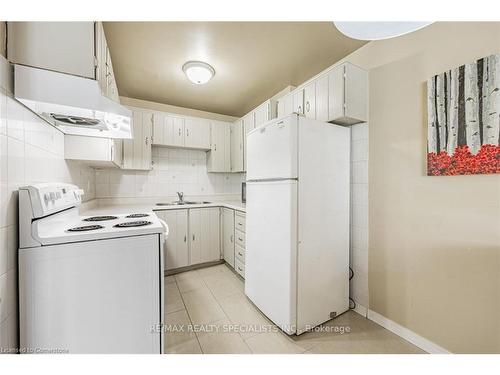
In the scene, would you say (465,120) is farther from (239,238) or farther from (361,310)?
(239,238)

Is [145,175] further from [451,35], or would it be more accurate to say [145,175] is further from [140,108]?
[451,35]

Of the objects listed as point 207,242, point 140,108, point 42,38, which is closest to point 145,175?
point 140,108

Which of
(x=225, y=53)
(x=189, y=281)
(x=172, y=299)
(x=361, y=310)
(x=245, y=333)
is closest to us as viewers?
(x=245, y=333)

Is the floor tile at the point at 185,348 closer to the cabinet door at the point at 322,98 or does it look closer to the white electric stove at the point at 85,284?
the white electric stove at the point at 85,284

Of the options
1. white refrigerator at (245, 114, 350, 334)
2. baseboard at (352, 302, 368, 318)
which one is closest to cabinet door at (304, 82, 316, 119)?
white refrigerator at (245, 114, 350, 334)

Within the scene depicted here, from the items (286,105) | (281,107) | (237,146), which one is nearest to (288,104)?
(286,105)

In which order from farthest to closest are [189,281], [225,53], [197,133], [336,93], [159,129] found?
[197,133]
[159,129]
[189,281]
[225,53]
[336,93]

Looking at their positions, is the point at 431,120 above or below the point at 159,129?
below

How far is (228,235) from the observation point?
290cm

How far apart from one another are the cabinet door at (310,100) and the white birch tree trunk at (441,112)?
87 cm

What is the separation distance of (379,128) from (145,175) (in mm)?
3020

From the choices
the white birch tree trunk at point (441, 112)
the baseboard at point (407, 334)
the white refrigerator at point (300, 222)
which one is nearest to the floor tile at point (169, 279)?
the white refrigerator at point (300, 222)

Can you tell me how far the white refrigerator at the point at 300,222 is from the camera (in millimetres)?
1565

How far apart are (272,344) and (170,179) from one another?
2.60 meters
